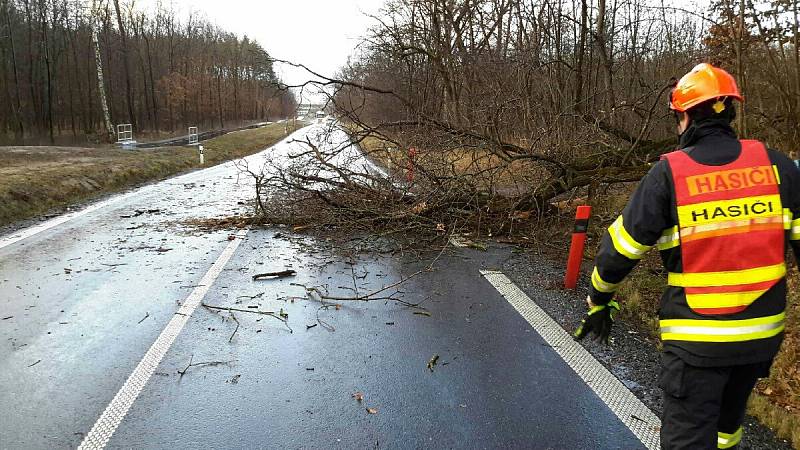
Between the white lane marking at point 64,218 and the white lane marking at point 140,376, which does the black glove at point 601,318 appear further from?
the white lane marking at point 64,218

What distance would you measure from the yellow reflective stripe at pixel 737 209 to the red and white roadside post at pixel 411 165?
21.4ft

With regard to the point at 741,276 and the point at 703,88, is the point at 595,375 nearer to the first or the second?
the point at 741,276

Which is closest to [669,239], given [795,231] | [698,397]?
[795,231]

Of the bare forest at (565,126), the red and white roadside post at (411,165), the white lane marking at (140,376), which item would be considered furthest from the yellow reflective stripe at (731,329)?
the red and white roadside post at (411,165)

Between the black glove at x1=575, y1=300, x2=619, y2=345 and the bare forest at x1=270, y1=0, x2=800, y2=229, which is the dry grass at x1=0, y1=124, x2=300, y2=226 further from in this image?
the black glove at x1=575, y1=300, x2=619, y2=345

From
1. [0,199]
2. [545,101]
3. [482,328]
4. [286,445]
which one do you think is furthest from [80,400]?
[545,101]

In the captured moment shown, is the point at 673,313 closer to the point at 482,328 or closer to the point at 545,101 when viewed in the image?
the point at 482,328

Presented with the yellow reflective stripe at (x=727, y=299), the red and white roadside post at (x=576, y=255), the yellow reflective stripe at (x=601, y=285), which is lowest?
the red and white roadside post at (x=576, y=255)

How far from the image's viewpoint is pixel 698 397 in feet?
6.84

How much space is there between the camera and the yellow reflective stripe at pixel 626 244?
2.20 m

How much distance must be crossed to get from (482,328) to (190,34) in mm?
73213

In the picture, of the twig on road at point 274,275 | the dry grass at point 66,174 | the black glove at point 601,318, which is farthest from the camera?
the dry grass at point 66,174

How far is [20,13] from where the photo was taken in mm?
40906

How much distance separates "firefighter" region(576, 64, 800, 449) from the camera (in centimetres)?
205
